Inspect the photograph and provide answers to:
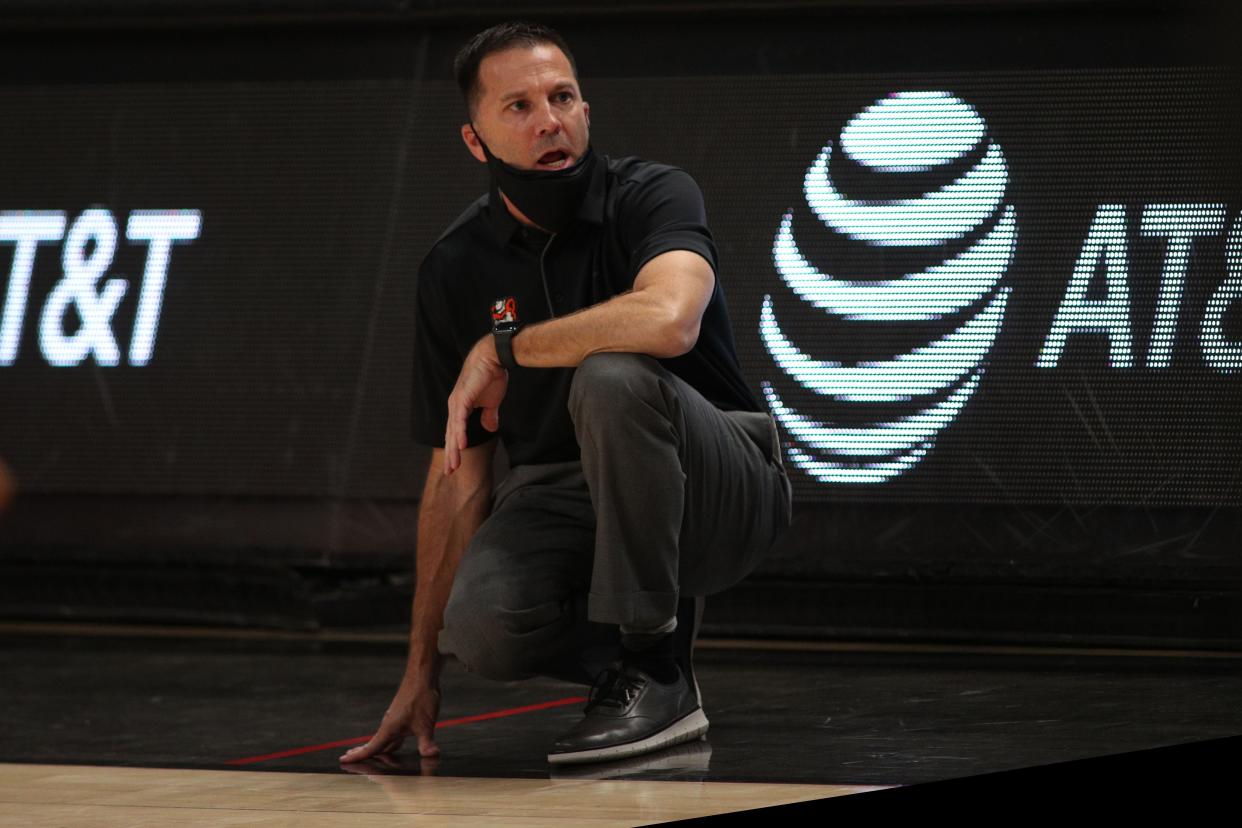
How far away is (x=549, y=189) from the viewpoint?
2656 millimetres

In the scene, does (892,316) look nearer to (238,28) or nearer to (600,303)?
(600,303)

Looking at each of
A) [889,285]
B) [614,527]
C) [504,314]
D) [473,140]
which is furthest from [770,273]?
[614,527]

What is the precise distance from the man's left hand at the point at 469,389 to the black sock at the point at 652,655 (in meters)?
0.37

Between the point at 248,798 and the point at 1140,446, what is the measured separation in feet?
6.66

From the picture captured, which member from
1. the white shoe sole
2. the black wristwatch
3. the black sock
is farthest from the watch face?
the white shoe sole

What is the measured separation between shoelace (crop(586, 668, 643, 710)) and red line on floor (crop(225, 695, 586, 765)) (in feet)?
1.57

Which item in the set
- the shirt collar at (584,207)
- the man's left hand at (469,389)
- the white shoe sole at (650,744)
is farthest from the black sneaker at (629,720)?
the shirt collar at (584,207)

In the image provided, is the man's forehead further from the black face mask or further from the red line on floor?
the red line on floor

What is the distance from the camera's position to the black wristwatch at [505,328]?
253 cm

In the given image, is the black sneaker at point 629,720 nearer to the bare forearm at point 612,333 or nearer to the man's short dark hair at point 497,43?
the bare forearm at point 612,333

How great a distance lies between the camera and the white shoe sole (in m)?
Result: 2.39

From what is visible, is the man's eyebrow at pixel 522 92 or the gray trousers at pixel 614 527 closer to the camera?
the gray trousers at pixel 614 527

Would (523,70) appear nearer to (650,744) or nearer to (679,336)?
(679,336)

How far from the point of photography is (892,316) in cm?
369
